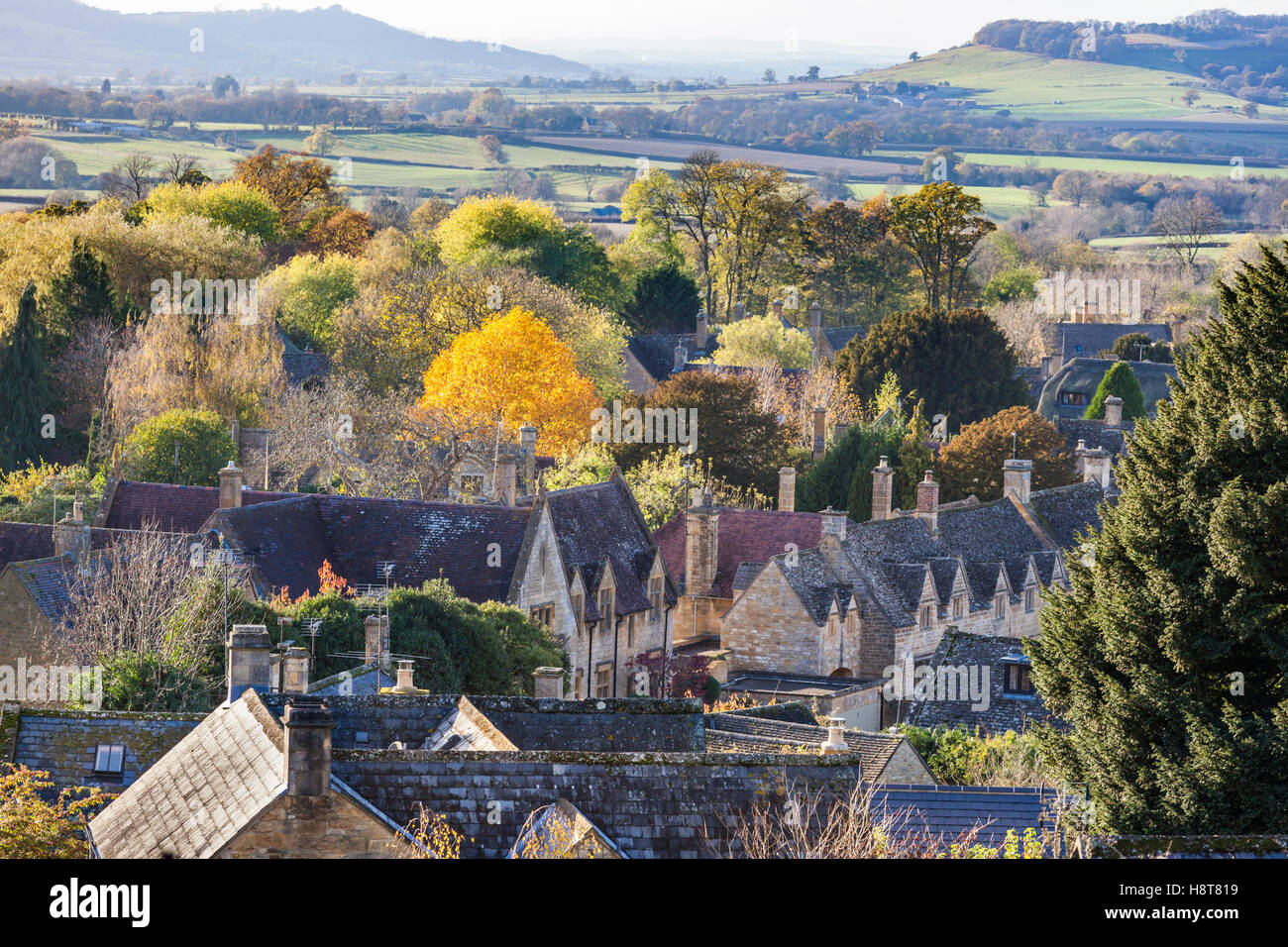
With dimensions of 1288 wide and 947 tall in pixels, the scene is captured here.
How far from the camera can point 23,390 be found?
73125 millimetres

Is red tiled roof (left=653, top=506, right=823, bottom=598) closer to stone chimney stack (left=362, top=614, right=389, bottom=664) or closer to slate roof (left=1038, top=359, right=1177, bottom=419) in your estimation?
stone chimney stack (left=362, top=614, right=389, bottom=664)

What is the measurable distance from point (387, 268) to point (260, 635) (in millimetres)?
81240

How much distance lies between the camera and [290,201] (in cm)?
12850

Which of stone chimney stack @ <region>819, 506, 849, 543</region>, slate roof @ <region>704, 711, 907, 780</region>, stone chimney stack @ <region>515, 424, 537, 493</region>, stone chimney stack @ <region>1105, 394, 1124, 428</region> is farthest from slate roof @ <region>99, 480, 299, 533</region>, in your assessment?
stone chimney stack @ <region>1105, 394, 1124, 428</region>

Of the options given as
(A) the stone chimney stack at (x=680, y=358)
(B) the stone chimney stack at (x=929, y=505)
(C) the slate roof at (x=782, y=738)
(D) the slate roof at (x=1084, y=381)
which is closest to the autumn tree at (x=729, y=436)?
(B) the stone chimney stack at (x=929, y=505)

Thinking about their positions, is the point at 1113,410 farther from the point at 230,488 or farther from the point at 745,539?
the point at 230,488

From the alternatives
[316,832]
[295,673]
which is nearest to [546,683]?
[295,673]

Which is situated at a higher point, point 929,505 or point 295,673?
point 295,673

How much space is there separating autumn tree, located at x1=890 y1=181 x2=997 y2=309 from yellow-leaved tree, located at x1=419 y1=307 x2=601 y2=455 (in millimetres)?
43591

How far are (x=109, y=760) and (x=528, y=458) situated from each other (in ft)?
125

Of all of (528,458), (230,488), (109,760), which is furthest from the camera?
(528,458)
